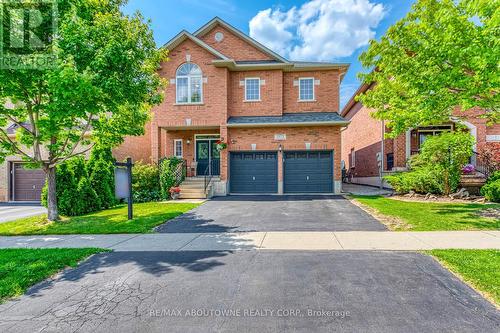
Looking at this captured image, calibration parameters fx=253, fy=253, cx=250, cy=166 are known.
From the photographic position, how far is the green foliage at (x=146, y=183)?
1418 centimetres

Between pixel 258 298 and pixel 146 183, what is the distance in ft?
41.3

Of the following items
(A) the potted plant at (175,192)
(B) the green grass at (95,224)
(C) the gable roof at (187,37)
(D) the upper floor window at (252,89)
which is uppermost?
(C) the gable roof at (187,37)

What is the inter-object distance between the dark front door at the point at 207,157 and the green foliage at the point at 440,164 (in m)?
11.1

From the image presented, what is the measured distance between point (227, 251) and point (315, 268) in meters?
1.99

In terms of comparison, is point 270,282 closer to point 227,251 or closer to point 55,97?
point 227,251

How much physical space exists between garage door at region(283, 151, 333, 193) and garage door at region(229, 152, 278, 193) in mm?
860

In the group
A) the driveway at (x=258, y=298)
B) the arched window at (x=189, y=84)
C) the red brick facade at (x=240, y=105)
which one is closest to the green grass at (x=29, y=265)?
the driveway at (x=258, y=298)

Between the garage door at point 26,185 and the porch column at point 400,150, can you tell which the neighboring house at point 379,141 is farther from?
the garage door at point 26,185

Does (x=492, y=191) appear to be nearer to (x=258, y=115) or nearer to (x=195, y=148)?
(x=258, y=115)

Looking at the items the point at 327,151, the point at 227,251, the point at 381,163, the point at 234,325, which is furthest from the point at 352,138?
the point at 234,325

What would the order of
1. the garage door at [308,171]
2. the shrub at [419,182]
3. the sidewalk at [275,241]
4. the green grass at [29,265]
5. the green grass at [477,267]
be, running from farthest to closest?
1. the garage door at [308,171]
2. the shrub at [419,182]
3. the sidewalk at [275,241]
4. the green grass at [29,265]
5. the green grass at [477,267]

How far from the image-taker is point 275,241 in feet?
20.7

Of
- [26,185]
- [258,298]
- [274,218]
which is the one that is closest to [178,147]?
[26,185]

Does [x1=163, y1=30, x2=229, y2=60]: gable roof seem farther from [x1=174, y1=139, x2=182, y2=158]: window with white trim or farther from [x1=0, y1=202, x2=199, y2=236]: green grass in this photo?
[x1=0, y1=202, x2=199, y2=236]: green grass
